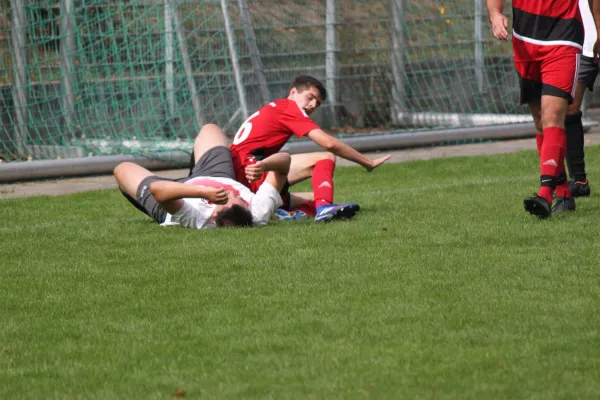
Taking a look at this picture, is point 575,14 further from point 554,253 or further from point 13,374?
point 13,374

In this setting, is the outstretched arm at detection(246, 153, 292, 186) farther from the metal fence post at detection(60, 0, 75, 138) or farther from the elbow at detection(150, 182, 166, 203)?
the metal fence post at detection(60, 0, 75, 138)

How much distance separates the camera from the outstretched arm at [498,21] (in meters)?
7.05

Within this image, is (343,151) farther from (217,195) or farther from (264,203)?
(217,195)

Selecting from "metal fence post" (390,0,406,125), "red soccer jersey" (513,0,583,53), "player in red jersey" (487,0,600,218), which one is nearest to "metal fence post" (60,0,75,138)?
"metal fence post" (390,0,406,125)

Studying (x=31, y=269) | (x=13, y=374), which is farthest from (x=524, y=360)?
(x=31, y=269)

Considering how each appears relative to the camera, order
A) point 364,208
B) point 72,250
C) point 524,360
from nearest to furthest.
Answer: point 524,360 → point 72,250 → point 364,208

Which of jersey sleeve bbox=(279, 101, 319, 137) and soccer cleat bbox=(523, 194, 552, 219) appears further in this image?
jersey sleeve bbox=(279, 101, 319, 137)

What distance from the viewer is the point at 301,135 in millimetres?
7328

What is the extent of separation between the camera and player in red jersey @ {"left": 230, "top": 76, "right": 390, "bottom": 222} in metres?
7.18

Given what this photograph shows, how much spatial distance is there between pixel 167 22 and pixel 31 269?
21.2 ft

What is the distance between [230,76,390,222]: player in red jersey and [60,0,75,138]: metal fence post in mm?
4571

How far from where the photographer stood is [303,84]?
7477 millimetres

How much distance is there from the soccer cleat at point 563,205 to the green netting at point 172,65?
17.6ft

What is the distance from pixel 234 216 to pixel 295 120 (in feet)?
2.60
